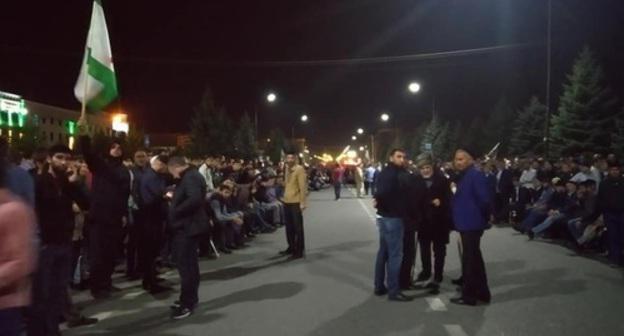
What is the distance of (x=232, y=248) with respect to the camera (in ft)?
47.9

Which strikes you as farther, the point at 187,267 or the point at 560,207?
the point at 560,207

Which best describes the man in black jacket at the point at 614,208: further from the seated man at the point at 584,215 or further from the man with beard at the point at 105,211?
the man with beard at the point at 105,211

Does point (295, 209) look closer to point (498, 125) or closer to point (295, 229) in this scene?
point (295, 229)

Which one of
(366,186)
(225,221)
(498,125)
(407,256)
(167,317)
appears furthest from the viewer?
(498,125)

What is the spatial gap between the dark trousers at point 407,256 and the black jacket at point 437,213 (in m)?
0.38

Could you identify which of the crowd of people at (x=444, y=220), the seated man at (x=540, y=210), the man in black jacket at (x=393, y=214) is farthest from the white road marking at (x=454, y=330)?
the seated man at (x=540, y=210)

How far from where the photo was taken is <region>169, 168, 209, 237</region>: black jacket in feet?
27.6

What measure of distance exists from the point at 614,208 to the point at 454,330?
6281 millimetres

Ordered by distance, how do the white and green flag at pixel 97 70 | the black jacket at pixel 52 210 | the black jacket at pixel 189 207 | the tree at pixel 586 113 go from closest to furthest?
the black jacket at pixel 52 210, the black jacket at pixel 189 207, the white and green flag at pixel 97 70, the tree at pixel 586 113

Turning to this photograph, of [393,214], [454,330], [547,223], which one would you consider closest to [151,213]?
[393,214]

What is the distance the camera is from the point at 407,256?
981 centimetres

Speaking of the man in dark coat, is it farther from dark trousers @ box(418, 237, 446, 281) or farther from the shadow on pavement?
the shadow on pavement

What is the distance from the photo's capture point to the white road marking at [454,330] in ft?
23.7

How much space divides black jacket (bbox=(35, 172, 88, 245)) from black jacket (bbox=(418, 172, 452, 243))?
16.7 ft
